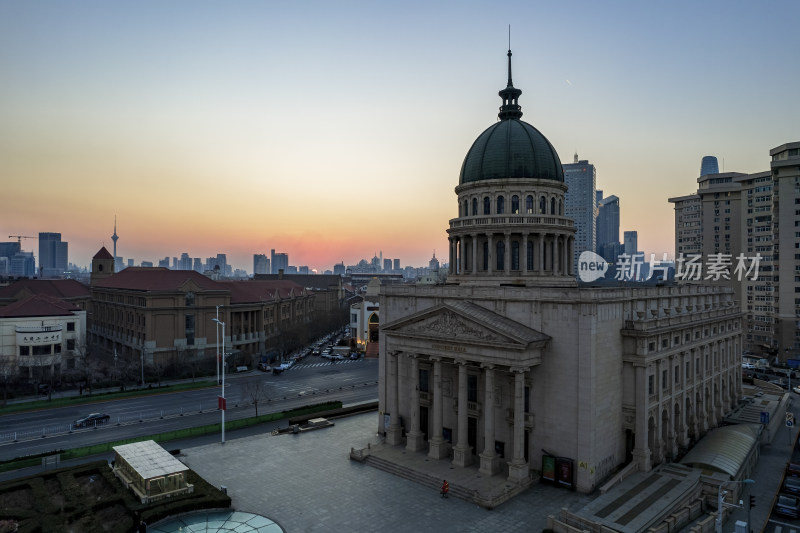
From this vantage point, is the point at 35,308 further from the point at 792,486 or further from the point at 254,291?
the point at 792,486

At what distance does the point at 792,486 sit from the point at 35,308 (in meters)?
92.1

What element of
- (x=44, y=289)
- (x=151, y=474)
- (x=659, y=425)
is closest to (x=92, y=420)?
(x=151, y=474)

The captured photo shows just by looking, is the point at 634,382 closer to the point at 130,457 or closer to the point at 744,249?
the point at 130,457

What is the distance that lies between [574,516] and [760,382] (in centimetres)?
6663

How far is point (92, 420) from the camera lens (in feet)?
178

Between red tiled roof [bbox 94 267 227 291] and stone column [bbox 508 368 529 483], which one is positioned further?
red tiled roof [bbox 94 267 227 291]

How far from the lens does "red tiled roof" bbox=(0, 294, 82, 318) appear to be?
72.6 metres

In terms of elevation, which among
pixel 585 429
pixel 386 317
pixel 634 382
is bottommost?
pixel 585 429

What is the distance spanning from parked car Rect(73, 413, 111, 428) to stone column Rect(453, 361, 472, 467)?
38722 millimetres

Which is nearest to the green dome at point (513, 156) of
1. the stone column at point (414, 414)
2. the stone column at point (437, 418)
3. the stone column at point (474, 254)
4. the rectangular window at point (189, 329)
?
the stone column at point (474, 254)

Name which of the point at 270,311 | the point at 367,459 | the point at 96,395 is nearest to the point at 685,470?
the point at 367,459

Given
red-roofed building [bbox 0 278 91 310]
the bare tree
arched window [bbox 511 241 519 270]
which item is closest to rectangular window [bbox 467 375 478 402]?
arched window [bbox 511 241 519 270]

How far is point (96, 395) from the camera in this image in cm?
6619

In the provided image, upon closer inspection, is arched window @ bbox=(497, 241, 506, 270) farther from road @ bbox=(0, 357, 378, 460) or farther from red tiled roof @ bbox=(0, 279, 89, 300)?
red tiled roof @ bbox=(0, 279, 89, 300)
